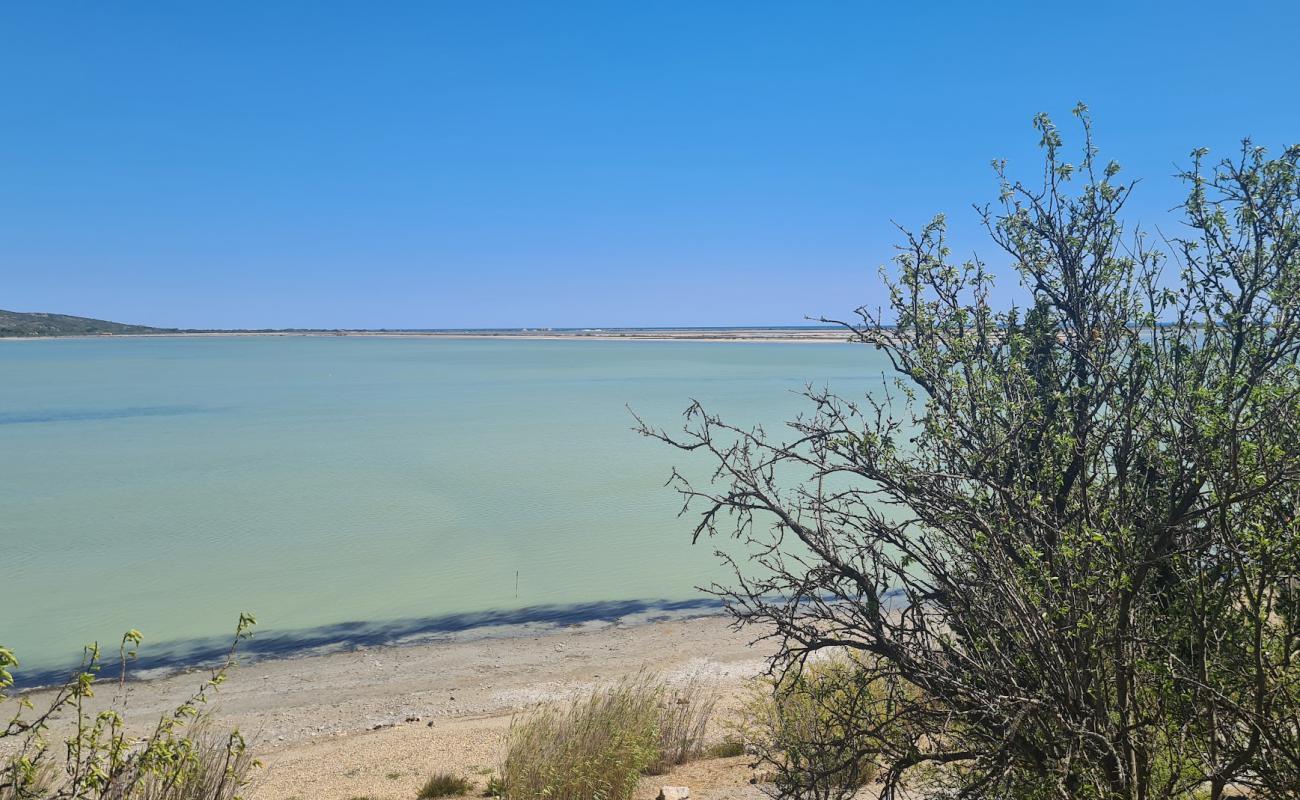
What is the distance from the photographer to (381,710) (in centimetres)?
1016

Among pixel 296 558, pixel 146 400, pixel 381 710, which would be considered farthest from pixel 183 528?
pixel 146 400

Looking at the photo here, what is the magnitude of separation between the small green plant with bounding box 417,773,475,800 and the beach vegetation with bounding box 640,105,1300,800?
153 inches

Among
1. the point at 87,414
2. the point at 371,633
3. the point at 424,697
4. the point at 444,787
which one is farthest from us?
the point at 87,414

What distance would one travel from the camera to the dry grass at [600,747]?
6762 mm

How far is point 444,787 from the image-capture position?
24.5 feet

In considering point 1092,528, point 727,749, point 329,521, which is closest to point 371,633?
point 727,749

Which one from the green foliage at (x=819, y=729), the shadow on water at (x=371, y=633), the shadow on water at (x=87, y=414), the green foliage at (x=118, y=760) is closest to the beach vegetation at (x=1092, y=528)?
the green foliage at (x=819, y=729)

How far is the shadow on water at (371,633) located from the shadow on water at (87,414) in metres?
32.6

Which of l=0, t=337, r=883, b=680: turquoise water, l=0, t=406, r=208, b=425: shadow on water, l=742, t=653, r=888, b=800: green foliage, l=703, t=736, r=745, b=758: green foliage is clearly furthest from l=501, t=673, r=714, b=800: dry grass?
l=0, t=406, r=208, b=425: shadow on water

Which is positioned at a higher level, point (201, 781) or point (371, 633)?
point (201, 781)

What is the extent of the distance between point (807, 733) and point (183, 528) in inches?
655

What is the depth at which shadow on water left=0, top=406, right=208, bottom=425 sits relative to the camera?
1575 inches

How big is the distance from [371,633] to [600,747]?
6892mm

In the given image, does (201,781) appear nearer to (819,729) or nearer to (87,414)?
(819,729)
